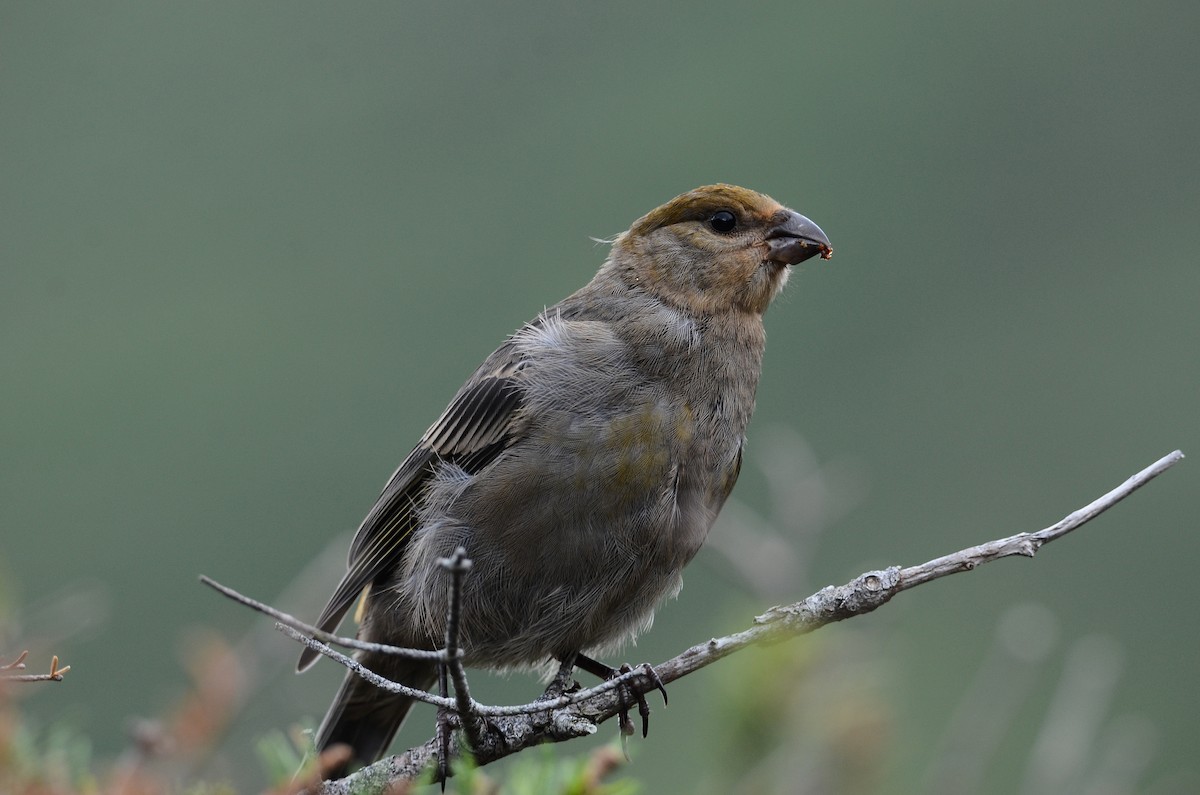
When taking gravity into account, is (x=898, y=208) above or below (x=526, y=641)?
below

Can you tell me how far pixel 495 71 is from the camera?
59.1 m

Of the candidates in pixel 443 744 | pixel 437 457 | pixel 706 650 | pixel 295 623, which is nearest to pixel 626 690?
pixel 443 744

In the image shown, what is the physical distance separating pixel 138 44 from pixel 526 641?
6230 cm

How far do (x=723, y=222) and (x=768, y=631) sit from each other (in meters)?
2.63

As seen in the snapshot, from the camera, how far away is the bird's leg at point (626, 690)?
3.54 meters

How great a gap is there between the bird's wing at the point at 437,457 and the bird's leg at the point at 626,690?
77cm

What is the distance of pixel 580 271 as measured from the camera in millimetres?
Answer: 36406

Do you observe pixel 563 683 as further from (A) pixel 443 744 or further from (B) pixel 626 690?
(A) pixel 443 744

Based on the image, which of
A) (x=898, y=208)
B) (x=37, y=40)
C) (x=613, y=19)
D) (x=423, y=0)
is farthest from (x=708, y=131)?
(x=37, y=40)

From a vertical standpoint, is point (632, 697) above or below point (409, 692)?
below

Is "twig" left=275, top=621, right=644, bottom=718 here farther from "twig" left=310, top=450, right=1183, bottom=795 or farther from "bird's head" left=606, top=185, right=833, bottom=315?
"bird's head" left=606, top=185, right=833, bottom=315

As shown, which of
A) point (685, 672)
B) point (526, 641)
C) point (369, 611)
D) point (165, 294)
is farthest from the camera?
point (165, 294)

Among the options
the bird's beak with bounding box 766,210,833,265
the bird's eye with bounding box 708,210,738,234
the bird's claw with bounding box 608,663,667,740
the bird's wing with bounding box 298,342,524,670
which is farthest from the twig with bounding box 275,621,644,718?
the bird's eye with bounding box 708,210,738,234

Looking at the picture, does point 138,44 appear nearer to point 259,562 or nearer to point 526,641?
point 259,562
